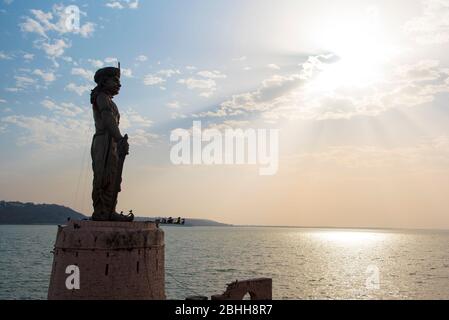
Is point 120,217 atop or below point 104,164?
below

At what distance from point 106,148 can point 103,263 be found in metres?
3.65

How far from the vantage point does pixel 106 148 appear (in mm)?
12656

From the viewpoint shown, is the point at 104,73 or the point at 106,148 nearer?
the point at 106,148

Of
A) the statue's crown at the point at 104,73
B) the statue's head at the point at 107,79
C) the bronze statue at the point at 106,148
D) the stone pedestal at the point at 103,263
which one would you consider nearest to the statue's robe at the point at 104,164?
the bronze statue at the point at 106,148

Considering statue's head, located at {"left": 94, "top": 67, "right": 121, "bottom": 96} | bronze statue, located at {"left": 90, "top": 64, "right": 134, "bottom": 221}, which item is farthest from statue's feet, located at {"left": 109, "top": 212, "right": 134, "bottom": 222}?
statue's head, located at {"left": 94, "top": 67, "right": 121, "bottom": 96}

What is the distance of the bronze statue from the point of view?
12.4m

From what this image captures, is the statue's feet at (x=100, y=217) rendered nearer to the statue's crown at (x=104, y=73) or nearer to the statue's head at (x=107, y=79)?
the statue's head at (x=107, y=79)

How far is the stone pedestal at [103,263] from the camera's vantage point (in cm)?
1089

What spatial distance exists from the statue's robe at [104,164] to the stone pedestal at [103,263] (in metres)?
0.93

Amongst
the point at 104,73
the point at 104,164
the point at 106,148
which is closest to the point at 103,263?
the point at 104,164

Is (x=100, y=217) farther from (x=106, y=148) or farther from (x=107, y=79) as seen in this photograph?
(x=107, y=79)

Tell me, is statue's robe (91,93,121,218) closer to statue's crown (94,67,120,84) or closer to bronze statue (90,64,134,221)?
bronze statue (90,64,134,221)

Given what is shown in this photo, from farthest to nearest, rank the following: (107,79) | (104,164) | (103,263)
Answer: (107,79) < (104,164) < (103,263)
